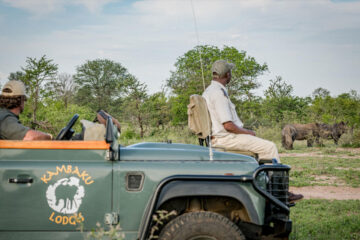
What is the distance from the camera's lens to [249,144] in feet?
13.5

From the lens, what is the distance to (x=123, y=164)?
3066 mm

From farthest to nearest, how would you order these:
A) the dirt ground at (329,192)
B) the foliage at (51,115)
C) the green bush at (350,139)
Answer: the green bush at (350,139) < the foliage at (51,115) < the dirt ground at (329,192)

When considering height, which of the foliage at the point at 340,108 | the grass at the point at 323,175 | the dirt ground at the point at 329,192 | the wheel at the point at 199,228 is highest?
the foliage at the point at 340,108

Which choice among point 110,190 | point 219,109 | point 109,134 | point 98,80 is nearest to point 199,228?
point 110,190

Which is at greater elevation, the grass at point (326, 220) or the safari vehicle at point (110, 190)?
the safari vehicle at point (110, 190)

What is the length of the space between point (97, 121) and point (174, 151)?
3.11 ft

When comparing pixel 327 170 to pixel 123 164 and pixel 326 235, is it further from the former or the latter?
pixel 123 164

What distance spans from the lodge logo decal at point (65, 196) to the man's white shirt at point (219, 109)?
1.69m

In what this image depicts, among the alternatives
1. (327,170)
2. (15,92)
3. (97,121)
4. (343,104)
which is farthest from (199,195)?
(343,104)

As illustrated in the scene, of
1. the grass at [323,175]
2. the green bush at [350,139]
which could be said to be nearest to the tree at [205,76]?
the green bush at [350,139]

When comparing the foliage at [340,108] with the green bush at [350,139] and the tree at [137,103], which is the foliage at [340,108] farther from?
the tree at [137,103]

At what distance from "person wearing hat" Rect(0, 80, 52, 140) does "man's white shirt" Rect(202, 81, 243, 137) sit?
5.61ft

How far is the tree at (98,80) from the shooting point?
5184cm

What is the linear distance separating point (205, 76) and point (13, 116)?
98.9 ft
